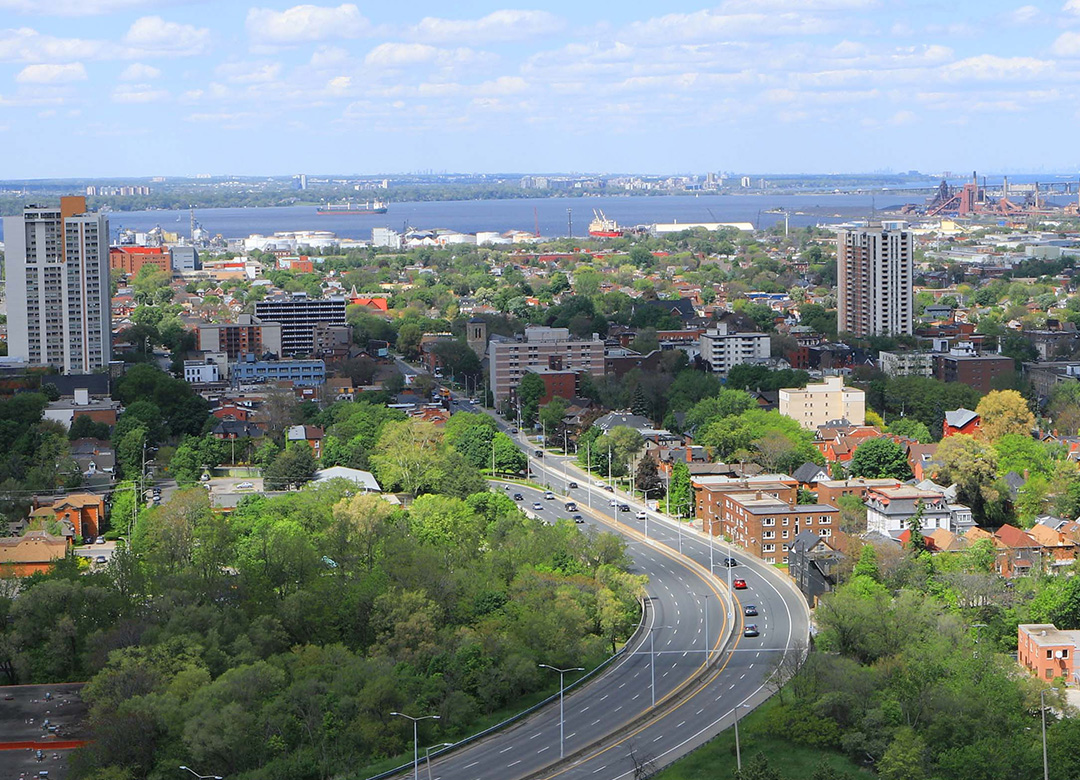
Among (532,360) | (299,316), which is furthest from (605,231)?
(532,360)

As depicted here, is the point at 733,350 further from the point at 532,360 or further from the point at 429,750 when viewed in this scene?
the point at 429,750

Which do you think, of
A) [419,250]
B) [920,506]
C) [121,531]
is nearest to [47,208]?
[121,531]

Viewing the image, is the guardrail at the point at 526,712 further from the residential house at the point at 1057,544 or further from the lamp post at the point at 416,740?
the residential house at the point at 1057,544

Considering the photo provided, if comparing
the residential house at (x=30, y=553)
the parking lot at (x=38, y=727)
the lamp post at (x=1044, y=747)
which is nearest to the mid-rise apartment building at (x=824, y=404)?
the residential house at (x=30, y=553)

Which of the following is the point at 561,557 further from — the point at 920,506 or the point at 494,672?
the point at 920,506

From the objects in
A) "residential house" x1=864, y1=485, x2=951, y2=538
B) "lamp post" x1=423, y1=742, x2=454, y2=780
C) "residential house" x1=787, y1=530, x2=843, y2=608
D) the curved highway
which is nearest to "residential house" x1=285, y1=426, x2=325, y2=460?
the curved highway
